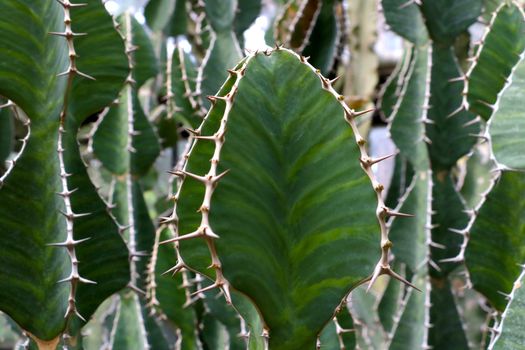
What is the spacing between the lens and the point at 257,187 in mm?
991

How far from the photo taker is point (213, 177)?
92cm

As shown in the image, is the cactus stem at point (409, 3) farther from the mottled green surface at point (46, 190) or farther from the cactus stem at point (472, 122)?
the mottled green surface at point (46, 190)

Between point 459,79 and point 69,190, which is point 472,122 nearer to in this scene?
point 459,79

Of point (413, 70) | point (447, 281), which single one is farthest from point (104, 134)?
point (447, 281)

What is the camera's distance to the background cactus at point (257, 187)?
3.24 ft

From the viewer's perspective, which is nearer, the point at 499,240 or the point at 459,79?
the point at 499,240

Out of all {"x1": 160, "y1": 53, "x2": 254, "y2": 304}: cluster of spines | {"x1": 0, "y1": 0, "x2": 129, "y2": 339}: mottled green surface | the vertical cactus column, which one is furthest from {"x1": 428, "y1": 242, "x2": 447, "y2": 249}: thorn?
{"x1": 160, "y1": 53, "x2": 254, "y2": 304}: cluster of spines

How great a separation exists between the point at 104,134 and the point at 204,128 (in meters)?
1.00

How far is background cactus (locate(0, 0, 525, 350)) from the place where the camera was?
988 mm

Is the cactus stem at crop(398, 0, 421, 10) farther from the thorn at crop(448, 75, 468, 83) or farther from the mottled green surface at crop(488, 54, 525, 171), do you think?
the mottled green surface at crop(488, 54, 525, 171)

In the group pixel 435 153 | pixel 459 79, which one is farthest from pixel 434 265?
pixel 459 79

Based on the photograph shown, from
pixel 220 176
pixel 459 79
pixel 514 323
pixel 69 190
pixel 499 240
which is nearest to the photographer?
pixel 220 176

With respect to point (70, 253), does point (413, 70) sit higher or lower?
higher

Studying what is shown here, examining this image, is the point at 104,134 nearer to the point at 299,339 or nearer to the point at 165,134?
the point at 165,134
